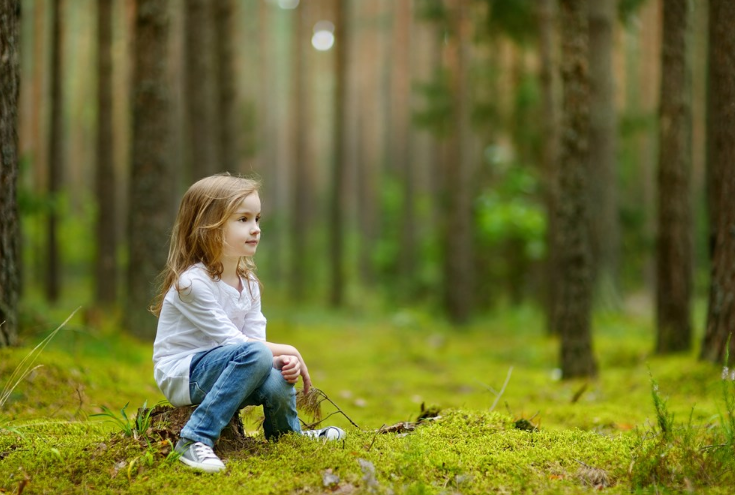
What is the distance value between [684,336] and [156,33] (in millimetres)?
7706

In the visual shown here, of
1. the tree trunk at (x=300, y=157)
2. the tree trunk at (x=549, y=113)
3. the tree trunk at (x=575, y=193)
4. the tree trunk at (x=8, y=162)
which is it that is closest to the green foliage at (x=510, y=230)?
the tree trunk at (x=549, y=113)

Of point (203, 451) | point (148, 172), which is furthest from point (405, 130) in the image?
point (203, 451)

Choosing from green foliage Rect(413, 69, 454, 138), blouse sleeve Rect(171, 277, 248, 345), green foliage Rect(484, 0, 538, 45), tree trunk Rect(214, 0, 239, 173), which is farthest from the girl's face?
green foliage Rect(413, 69, 454, 138)

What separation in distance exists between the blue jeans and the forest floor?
21 cm

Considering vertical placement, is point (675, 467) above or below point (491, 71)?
below

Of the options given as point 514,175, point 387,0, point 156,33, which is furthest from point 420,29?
point 156,33

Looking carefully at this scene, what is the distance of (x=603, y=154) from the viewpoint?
42.6 feet

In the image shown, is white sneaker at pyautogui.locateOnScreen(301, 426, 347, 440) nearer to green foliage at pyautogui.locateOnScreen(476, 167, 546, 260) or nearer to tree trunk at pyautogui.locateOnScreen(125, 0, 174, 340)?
tree trunk at pyautogui.locateOnScreen(125, 0, 174, 340)

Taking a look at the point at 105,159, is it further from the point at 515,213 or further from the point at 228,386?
the point at 228,386

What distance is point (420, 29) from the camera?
31609mm

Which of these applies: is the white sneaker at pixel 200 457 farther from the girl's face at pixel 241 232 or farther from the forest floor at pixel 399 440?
the girl's face at pixel 241 232

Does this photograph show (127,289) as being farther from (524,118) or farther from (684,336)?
(524,118)

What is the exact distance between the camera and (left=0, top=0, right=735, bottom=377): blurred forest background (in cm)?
764

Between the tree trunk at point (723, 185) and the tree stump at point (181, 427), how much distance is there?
4.23 m
